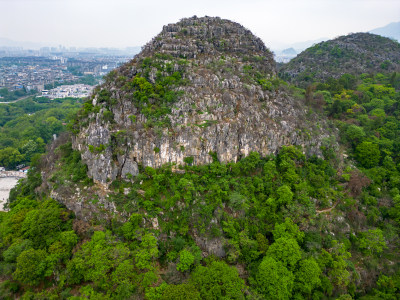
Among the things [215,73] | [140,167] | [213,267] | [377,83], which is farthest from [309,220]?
[377,83]

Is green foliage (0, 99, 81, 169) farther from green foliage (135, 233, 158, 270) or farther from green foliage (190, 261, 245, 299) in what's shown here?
green foliage (190, 261, 245, 299)

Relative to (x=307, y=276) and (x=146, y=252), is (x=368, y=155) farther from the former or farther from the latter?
(x=146, y=252)

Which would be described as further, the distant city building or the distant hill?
the distant city building

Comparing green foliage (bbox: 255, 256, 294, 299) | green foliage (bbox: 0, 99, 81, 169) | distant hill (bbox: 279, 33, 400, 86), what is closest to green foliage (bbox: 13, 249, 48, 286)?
green foliage (bbox: 255, 256, 294, 299)

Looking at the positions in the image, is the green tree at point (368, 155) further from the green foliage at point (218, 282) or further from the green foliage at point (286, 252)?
the green foliage at point (218, 282)

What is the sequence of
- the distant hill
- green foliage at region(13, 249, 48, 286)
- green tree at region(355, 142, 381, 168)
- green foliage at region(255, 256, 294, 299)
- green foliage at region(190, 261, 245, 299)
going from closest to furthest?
green foliage at region(190, 261, 245, 299) < green foliage at region(13, 249, 48, 286) < green foliage at region(255, 256, 294, 299) < green tree at region(355, 142, 381, 168) < the distant hill

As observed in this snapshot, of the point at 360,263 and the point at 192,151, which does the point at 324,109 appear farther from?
the point at 192,151
